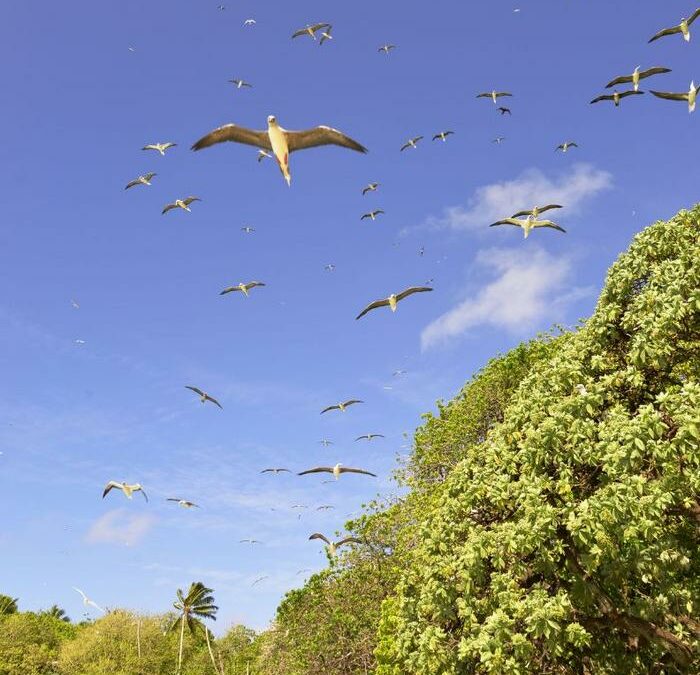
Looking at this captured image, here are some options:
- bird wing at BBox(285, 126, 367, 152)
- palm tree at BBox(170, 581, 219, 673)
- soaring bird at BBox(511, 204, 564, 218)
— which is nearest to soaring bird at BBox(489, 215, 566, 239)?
soaring bird at BBox(511, 204, 564, 218)

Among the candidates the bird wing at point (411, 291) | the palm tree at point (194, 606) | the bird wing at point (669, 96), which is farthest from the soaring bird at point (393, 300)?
the palm tree at point (194, 606)

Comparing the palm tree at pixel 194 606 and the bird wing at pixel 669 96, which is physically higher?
the bird wing at pixel 669 96

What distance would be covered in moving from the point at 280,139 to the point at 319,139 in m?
0.77

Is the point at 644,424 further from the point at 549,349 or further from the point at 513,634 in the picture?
the point at 549,349

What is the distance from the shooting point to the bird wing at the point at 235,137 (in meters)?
13.4

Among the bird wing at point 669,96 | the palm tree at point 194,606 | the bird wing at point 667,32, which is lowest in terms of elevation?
the palm tree at point 194,606

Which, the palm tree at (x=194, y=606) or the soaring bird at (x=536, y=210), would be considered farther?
the palm tree at (x=194, y=606)

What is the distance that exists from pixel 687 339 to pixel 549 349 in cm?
1505

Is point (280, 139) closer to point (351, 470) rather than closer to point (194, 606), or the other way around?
point (351, 470)

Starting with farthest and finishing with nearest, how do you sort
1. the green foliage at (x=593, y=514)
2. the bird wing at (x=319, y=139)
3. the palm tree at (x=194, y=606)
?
1. the palm tree at (x=194, y=606)
2. the bird wing at (x=319, y=139)
3. the green foliage at (x=593, y=514)

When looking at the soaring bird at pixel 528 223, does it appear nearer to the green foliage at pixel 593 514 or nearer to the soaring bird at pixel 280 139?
the green foliage at pixel 593 514

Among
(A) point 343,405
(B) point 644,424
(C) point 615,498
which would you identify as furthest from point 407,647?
(A) point 343,405

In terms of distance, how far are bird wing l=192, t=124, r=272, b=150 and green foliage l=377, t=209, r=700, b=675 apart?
7737mm

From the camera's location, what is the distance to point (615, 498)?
11758 mm
